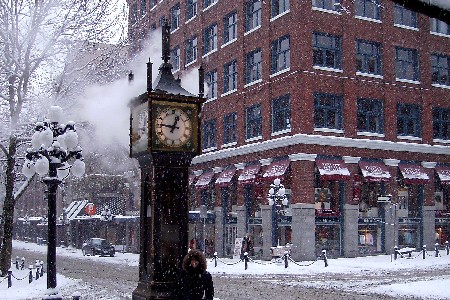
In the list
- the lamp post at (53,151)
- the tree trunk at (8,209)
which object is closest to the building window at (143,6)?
the tree trunk at (8,209)

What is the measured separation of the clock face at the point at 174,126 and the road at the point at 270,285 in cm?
1085

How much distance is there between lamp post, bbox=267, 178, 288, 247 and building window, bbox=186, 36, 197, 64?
16384 mm

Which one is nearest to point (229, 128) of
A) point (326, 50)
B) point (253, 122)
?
point (253, 122)

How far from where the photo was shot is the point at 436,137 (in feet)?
135

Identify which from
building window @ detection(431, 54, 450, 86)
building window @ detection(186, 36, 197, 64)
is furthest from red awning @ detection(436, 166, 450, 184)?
building window @ detection(186, 36, 197, 64)

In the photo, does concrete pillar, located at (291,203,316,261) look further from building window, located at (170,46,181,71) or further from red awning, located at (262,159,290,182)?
building window, located at (170,46,181,71)

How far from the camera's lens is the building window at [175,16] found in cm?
5147

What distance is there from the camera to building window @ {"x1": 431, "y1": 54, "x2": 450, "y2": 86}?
136 feet

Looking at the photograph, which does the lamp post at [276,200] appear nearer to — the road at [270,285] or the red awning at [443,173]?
the road at [270,285]

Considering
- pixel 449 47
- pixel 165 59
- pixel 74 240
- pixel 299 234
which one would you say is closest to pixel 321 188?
pixel 299 234

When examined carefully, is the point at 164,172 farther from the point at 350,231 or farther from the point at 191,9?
the point at 191,9

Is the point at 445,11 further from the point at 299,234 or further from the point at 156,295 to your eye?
the point at 299,234

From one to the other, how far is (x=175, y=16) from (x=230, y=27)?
9927 mm

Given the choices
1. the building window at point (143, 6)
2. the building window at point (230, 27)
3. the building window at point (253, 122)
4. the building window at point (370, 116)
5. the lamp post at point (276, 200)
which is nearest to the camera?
the lamp post at point (276, 200)
